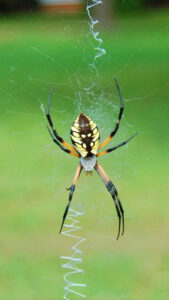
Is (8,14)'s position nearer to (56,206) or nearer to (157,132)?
(157,132)

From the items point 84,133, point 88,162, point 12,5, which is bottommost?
point 84,133

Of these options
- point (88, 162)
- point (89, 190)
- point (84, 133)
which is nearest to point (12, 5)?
point (89, 190)

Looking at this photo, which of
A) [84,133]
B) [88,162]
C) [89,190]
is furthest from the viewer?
[89,190]

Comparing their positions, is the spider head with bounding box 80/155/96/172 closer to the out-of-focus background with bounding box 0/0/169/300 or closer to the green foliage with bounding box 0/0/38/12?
the out-of-focus background with bounding box 0/0/169/300

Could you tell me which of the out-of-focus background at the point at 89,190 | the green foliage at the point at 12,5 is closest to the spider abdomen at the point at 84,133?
the out-of-focus background at the point at 89,190

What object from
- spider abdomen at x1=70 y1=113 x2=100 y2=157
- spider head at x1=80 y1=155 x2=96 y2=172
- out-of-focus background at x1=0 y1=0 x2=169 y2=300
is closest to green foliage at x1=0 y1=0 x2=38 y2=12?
out-of-focus background at x1=0 y1=0 x2=169 y2=300

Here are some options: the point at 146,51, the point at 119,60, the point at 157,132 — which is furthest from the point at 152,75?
the point at 157,132

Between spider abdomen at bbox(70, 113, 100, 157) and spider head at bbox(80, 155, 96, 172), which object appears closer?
spider abdomen at bbox(70, 113, 100, 157)

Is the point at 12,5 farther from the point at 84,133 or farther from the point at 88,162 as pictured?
the point at 84,133
